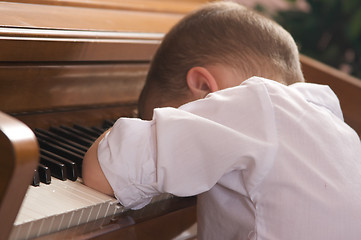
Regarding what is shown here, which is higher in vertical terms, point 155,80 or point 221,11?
point 221,11

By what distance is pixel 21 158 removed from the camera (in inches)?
25.0

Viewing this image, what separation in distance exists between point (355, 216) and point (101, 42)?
0.68 metres

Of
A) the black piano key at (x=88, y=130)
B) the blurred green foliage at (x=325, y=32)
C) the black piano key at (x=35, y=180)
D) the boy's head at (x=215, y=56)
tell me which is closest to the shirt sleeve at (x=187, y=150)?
the black piano key at (x=35, y=180)

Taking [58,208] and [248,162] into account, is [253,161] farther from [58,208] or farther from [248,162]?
[58,208]

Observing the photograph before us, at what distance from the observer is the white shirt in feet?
2.92

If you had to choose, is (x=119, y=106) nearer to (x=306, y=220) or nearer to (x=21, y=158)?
(x=306, y=220)

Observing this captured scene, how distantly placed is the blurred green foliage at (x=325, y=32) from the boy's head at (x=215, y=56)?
2198mm

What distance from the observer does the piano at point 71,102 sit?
2.39 ft

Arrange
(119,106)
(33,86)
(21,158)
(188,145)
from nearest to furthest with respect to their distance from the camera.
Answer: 1. (21,158)
2. (188,145)
3. (33,86)
4. (119,106)

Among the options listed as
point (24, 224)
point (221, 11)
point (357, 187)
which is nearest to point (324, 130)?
point (357, 187)

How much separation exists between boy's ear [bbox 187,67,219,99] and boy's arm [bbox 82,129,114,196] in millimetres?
280

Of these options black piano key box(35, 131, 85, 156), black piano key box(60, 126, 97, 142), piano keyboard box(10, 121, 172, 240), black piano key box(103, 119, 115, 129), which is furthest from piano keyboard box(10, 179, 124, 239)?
black piano key box(103, 119, 115, 129)

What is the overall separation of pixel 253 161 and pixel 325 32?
8.98ft

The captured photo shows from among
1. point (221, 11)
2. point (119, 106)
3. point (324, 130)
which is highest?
point (221, 11)
